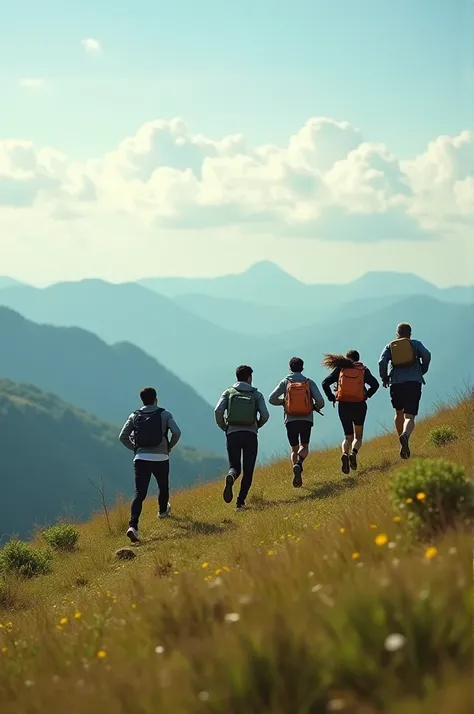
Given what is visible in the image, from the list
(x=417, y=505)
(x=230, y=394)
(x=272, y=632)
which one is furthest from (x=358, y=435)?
(x=272, y=632)

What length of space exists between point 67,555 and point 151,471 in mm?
2507

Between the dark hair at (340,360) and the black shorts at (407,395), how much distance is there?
0.97 metres

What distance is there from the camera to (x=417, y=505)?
6379 millimetres

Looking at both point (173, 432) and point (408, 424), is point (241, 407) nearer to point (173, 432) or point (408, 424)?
point (173, 432)

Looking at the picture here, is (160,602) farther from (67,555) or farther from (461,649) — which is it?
(67,555)

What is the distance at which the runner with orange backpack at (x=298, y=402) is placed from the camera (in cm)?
1630

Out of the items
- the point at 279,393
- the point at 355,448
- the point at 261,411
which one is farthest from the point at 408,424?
the point at 261,411

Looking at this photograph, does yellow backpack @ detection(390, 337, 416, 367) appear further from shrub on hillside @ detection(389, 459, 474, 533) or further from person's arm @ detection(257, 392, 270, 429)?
shrub on hillside @ detection(389, 459, 474, 533)

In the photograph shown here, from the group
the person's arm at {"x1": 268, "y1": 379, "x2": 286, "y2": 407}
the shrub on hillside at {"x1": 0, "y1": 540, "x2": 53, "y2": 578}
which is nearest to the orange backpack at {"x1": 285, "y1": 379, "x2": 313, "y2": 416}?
the person's arm at {"x1": 268, "y1": 379, "x2": 286, "y2": 407}

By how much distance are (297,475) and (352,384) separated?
2084mm

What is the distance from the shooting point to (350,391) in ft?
54.5

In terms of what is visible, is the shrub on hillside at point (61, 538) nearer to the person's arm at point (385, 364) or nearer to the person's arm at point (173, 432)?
the person's arm at point (173, 432)

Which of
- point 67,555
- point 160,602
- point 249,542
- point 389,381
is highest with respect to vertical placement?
point 389,381

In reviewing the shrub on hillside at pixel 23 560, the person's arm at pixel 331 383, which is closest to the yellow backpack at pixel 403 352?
the person's arm at pixel 331 383
